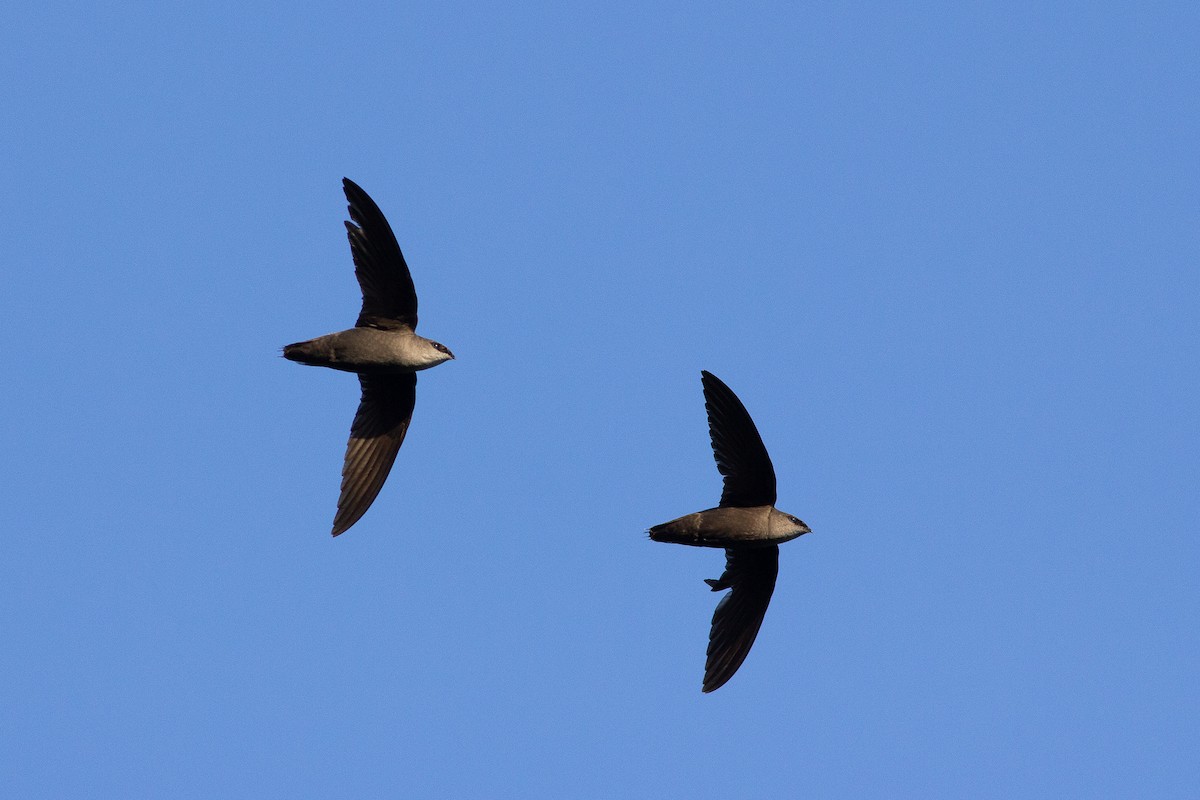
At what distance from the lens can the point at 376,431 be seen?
2348 centimetres

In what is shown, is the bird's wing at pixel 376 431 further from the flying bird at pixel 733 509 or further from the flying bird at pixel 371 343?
the flying bird at pixel 733 509

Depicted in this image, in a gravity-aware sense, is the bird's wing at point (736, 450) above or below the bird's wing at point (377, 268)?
below

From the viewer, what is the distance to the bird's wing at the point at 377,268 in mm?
22656

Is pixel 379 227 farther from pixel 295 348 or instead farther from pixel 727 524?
pixel 727 524

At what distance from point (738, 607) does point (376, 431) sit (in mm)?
4984

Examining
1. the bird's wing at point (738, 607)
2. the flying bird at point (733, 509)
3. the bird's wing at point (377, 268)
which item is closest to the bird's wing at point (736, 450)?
the flying bird at point (733, 509)

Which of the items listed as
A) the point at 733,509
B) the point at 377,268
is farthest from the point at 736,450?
the point at 377,268

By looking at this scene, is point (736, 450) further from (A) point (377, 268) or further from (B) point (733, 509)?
(A) point (377, 268)

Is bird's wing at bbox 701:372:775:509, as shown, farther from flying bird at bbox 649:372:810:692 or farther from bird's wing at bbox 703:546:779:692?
bird's wing at bbox 703:546:779:692

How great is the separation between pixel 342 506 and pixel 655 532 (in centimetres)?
392

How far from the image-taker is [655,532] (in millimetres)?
22375

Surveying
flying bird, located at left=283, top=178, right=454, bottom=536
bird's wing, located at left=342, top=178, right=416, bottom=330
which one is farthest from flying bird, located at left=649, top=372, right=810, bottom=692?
bird's wing, located at left=342, top=178, right=416, bottom=330

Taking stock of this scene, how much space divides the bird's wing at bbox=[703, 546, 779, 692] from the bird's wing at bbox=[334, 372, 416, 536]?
14.1 ft

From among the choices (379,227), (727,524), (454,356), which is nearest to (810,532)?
(727,524)
